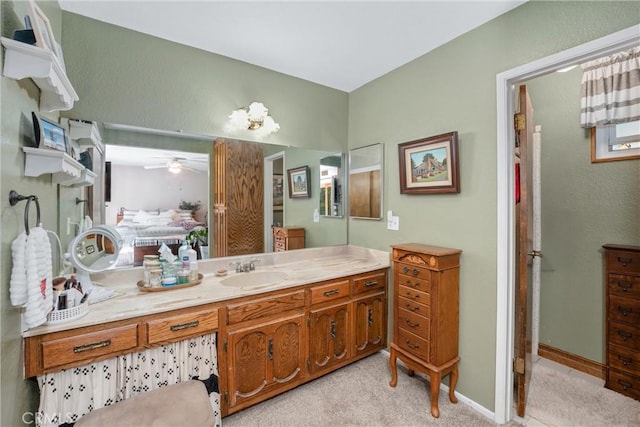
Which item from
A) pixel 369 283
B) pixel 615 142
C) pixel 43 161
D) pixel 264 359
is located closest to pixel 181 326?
pixel 264 359

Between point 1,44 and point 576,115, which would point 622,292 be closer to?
point 576,115

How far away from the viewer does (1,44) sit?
35.5 inches

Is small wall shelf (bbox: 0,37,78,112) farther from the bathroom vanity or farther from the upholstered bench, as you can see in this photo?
the upholstered bench

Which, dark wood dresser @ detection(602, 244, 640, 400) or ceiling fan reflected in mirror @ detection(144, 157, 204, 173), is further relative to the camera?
ceiling fan reflected in mirror @ detection(144, 157, 204, 173)

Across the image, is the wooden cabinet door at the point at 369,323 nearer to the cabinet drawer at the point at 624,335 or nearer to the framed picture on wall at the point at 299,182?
the framed picture on wall at the point at 299,182

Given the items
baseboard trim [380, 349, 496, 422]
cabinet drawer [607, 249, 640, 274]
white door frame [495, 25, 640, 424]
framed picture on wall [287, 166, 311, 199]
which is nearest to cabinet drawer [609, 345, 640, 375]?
cabinet drawer [607, 249, 640, 274]

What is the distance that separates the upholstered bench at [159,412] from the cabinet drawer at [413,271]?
1.42m

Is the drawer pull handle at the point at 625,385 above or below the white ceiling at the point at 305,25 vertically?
below

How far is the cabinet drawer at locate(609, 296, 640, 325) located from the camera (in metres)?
1.89

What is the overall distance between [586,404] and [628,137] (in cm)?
198

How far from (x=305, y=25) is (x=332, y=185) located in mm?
1448

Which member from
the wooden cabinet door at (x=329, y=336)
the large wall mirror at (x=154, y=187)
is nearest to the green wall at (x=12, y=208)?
the large wall mirror at (x=154, y=187)

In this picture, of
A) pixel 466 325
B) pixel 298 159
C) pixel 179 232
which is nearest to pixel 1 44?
pixel 179 232

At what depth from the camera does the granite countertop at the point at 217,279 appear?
4.43ft
